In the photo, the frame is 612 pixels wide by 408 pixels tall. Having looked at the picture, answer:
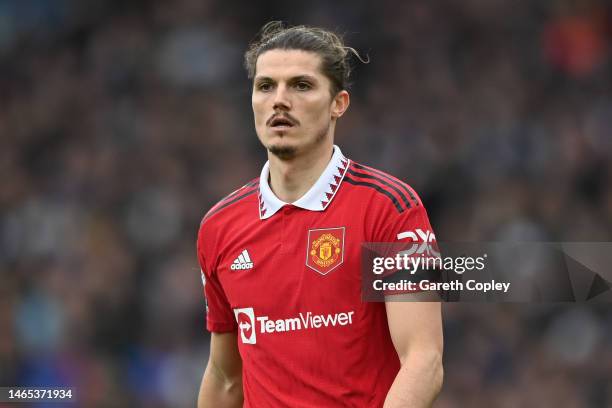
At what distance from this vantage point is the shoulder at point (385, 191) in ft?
12.0

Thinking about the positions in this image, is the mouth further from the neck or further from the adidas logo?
the adidas logo

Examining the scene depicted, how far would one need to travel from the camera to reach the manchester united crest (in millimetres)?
3637

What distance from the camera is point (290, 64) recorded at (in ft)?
12.5

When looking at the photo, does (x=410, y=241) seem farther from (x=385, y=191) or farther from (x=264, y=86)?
(x=264, y=86)

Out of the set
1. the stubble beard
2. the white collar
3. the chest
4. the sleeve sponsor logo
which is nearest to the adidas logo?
the chest

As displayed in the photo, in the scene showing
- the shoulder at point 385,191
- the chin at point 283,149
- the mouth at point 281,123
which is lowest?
the shoulder at point 385,191

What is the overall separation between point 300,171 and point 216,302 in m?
0.63

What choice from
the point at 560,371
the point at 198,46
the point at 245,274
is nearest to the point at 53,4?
the point at 198,46

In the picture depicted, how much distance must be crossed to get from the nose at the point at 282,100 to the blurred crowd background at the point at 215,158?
15.0 feet

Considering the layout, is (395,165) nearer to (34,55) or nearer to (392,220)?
(34,55)

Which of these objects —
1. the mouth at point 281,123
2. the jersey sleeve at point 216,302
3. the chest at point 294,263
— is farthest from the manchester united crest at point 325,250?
the jersey sleeve at point 216,302

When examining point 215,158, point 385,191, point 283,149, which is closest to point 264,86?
point 283,149

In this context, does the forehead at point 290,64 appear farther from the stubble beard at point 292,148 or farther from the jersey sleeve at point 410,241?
the jersey sleeve at point 410,241

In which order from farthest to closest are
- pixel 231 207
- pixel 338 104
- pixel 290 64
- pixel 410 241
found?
pixel 231 207 → pixel 338 104 → pixel 290 64 → pixel 410 241
